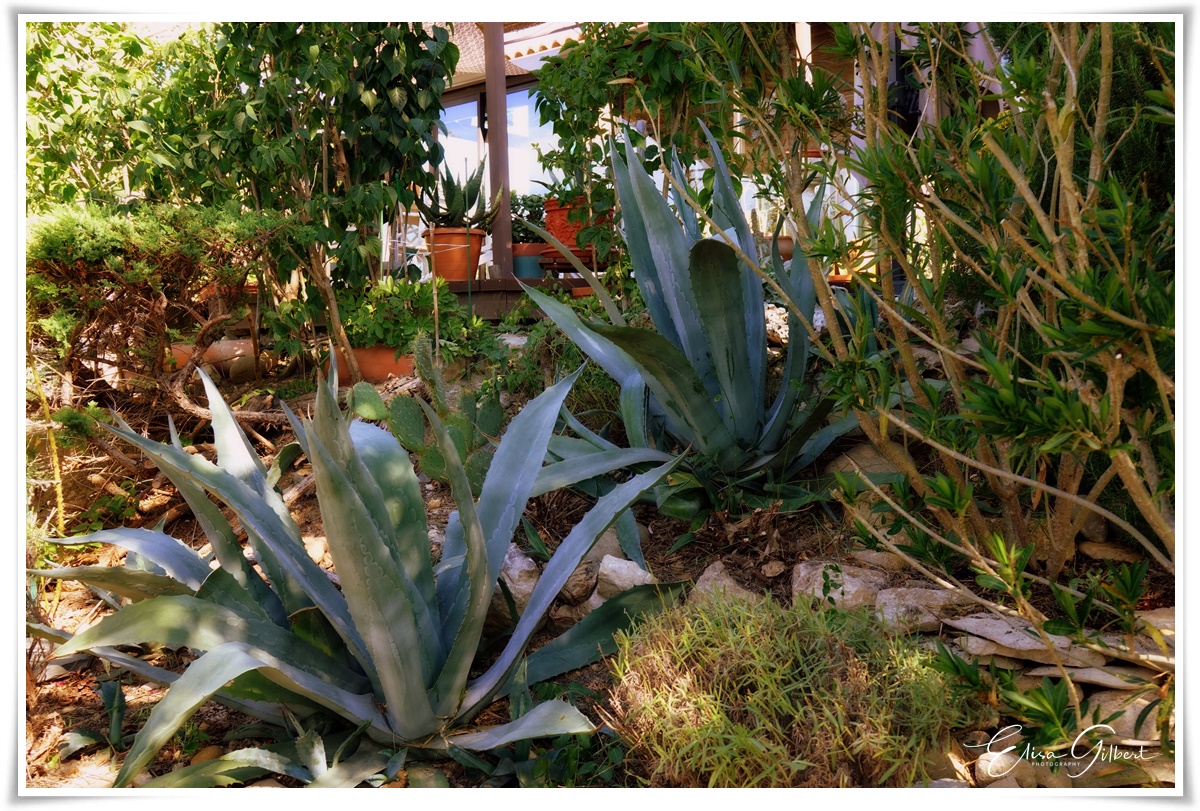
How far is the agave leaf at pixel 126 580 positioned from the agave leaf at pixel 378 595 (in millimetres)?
379

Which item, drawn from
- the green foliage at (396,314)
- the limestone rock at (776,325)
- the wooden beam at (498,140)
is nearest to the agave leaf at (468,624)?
the limestone rock at (776,325)

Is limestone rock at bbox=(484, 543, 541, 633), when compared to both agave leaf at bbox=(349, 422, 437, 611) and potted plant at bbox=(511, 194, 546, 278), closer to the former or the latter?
agave leaf at bbox=(349, 422, 437, 611)

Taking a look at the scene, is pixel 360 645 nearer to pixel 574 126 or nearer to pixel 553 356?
pixel 553 356

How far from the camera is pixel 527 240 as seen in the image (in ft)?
19.0

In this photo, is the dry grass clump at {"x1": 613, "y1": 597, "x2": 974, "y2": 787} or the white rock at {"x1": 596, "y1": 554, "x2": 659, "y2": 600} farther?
the white rock at {"x1": 596, "y1": 554, "x2": 659, "y2": 600}

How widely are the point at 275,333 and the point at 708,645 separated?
272 cm

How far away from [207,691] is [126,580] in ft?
1.32

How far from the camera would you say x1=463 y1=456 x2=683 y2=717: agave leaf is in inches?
65.9

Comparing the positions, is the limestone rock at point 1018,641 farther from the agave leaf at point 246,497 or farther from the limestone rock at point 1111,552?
the agave leaf at point 246,497

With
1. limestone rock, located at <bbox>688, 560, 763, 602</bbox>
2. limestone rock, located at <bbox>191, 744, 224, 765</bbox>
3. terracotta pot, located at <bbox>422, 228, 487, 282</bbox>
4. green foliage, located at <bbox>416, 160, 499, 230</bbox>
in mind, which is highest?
green foliage, located at <bbox>416, 160, 499, 230</bbox>

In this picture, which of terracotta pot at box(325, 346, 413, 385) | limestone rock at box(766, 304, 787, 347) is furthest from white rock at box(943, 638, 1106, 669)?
terracotta pot at box(325, 346, 413, 385)

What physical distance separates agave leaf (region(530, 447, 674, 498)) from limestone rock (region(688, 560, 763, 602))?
340 mm

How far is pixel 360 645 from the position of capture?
1627mm

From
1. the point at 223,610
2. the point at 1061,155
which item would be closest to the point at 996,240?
the point at 1061,155
